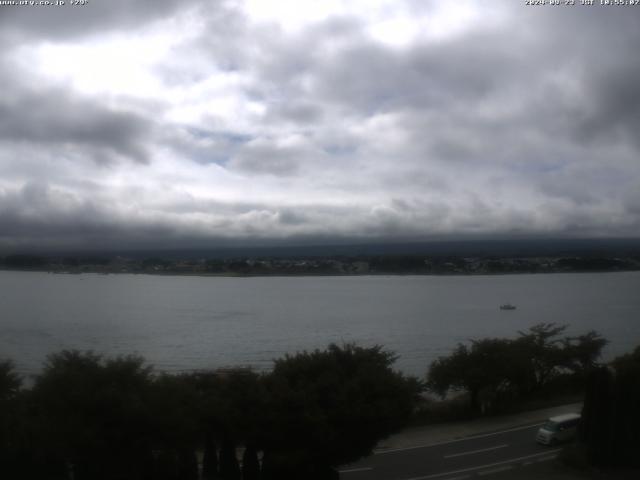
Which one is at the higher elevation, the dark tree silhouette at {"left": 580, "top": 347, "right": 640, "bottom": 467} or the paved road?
the dark tree silhouette at {"left": 580, "top": 347, "right": 640, "bottom": 467}

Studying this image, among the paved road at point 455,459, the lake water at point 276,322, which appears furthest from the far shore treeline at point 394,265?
the paved road at point 455,459

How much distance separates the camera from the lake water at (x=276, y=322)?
39.0 metres

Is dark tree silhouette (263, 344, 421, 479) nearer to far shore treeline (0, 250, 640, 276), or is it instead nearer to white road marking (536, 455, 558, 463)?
white road marking (536, 455, 558, 463)

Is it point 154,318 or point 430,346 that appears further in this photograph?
point 154,318

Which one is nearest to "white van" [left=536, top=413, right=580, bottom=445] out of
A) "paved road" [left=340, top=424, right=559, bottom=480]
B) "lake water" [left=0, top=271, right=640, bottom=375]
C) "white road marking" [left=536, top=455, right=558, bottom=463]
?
"paved road" [left=340, top=424, right=559, bottom=480]

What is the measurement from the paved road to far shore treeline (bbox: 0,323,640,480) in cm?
166

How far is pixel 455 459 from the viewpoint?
577 inches

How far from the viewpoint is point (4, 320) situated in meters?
54.6

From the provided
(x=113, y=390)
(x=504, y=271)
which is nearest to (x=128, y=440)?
(x=113, y=390)

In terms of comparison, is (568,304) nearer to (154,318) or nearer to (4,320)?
(154,318)

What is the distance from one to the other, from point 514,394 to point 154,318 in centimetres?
4149

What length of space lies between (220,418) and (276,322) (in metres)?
43.4

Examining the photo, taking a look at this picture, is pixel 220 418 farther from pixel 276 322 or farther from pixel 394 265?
pixel 394 265

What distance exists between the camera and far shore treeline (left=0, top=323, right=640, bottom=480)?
10.1 m
